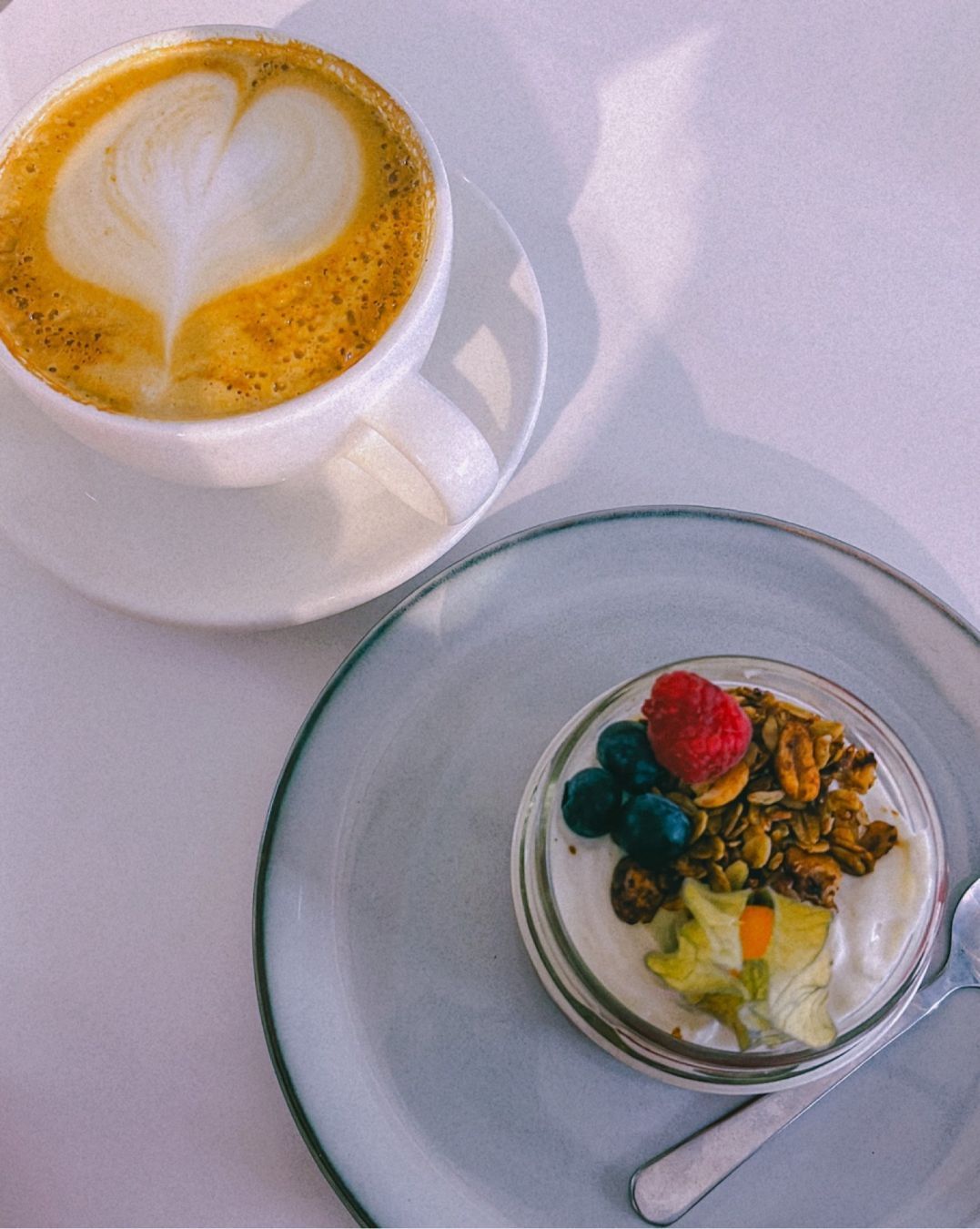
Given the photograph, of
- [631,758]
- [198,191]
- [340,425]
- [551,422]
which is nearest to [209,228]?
[198,191]

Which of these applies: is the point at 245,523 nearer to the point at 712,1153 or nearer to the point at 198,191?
the point at 198,191

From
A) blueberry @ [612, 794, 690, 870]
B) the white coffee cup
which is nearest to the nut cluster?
blueberry @ [612, 794, 690, 870]

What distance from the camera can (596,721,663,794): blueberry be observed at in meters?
0.64

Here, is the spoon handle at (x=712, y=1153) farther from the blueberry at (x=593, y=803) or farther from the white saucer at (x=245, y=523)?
the white saucer at (x=245, y=523)

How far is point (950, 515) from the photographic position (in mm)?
861

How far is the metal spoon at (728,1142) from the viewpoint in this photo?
659 mm

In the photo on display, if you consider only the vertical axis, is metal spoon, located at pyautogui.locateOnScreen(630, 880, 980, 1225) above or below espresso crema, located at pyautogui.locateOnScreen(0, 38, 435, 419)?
below

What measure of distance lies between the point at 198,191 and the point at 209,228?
3 cm

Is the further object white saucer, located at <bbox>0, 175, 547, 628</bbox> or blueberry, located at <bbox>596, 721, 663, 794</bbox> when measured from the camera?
white saucer, located at <bbox>0, 175, 547, 628</bbox>

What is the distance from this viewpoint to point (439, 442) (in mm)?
673

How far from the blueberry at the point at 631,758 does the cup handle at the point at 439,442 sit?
6.5 inches

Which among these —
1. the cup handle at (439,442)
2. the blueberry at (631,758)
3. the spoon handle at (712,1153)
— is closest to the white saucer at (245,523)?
the cup handle at (439,442)

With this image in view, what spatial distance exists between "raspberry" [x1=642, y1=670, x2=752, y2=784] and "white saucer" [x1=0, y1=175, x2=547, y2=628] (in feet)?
0.62

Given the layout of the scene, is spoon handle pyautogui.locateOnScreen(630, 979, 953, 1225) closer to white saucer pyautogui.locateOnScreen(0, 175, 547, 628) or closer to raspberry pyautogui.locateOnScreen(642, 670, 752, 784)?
raspberry pyautogui.locateOnScreen(642, 670, 752, 784)
